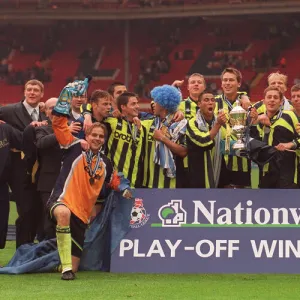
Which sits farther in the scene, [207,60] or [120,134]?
[207,60]

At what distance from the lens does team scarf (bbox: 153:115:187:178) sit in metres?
8.23

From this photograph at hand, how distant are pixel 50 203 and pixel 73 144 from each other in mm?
520

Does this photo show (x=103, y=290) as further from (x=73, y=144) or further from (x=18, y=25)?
(x=18, y=25)

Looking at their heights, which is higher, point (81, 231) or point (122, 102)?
point (122, 102)

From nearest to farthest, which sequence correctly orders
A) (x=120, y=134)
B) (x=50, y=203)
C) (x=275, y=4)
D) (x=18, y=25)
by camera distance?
(x=50, y=203), (x=120, y=134), (x=275, y=4), (x=18, y=25)

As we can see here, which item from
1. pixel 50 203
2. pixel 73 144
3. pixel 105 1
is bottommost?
pixel 50 203

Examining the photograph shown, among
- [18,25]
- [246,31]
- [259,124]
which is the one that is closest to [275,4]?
[246,31]

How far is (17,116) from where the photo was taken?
29.0 feet

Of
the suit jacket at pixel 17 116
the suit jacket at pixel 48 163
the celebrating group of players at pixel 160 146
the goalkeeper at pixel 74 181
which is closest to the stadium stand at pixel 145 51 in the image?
the suit jacket at pixel 17 116

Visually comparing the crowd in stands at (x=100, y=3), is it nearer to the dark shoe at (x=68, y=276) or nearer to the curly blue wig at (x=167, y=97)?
the curly blue wig at (x=167, y=97)

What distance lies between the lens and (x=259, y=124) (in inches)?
327

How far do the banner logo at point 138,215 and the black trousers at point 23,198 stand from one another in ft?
4.08

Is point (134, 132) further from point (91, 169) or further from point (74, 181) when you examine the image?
point (74, 181)

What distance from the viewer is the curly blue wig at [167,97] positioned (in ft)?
26.8
